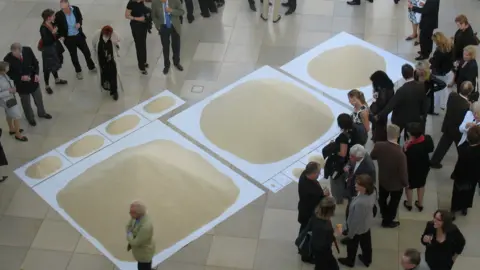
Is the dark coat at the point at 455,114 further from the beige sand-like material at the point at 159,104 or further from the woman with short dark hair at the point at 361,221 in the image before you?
the beige sand-like material at the point at 159,104

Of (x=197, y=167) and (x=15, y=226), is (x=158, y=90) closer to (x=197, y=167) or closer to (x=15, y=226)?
(x=197, y=167)

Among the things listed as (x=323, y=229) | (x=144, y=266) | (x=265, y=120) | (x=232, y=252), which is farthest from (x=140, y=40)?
(x=323, y=229)

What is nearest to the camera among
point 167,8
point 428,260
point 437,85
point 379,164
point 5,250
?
point 428,260

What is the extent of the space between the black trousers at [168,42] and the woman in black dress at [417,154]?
459cm

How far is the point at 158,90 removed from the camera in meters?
10.3

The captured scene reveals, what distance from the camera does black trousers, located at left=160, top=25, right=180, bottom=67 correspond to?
10.2m

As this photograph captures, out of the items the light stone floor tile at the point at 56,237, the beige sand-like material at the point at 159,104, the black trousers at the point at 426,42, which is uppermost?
the black trousers at the point at 426,42

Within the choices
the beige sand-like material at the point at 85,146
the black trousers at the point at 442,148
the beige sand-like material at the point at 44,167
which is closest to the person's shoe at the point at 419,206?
the black trousers at the point at 442,148

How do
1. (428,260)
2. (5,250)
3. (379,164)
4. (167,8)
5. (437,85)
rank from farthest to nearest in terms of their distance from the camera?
(167,8), (437,85), (5,250), (379,164), (428,260)

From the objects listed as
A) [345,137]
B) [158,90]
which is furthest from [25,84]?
[345,137]

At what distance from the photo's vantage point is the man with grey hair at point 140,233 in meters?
6.30

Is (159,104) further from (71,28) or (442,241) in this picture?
(442,241)

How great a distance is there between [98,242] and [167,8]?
4039mm

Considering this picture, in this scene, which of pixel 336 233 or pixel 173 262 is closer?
pixel 336 233
